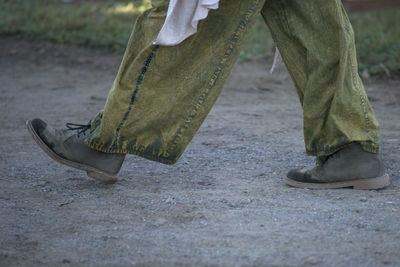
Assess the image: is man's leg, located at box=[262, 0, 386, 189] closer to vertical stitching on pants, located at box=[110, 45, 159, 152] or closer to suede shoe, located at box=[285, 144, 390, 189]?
suede shoe, located at box=[285, 144, 390, 189]

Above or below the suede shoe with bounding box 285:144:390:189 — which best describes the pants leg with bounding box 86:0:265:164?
above

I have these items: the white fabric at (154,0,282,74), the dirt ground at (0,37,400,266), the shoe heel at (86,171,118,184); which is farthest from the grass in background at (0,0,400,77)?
the white fabric at (154,0,282,74)

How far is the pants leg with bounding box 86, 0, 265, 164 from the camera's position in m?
2.05

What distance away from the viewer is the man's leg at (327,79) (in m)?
2.14

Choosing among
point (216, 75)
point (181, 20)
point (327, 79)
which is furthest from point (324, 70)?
point (181, 20)

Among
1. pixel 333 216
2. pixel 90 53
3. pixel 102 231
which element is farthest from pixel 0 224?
pixel 90 53

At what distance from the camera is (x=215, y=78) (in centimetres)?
210

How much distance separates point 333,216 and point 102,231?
85cm

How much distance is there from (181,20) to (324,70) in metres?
0.64

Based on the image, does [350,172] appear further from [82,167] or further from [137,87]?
[82,167]

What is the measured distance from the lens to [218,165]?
275cm

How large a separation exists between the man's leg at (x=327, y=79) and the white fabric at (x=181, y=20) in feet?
1.38

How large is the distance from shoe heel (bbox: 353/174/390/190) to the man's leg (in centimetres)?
2

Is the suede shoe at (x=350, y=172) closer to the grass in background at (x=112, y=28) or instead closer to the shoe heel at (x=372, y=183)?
the shoe heel at (x=372, y=183)
